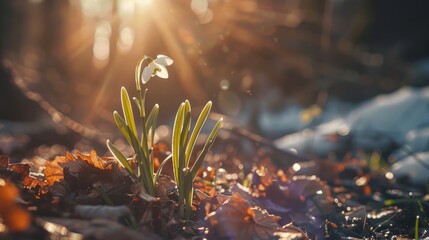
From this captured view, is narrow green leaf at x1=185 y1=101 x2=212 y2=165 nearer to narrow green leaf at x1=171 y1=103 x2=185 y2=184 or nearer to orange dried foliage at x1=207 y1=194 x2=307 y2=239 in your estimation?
narrow green leaf at x1=171 y1=103 x2=185 y2=184

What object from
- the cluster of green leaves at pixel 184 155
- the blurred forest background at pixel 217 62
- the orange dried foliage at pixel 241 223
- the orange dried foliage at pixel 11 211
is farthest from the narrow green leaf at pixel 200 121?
the blurred forest background at pixel 217 62

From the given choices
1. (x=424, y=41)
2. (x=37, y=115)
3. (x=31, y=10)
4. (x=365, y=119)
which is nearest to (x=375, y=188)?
(x=365, y=119)

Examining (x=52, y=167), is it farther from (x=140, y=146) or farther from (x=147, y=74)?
(x=147, y=74)

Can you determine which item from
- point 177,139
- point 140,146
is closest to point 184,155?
point 177,139

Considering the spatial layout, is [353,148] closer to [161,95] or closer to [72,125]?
[72,125]

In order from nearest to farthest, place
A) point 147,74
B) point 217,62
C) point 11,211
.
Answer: point 11,211, point 147,74, point 217,62

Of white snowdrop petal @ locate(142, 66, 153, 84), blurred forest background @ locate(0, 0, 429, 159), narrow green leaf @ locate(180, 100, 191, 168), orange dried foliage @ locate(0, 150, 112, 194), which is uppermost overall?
blurred forest background @ locate(0, 0, 429, 159)

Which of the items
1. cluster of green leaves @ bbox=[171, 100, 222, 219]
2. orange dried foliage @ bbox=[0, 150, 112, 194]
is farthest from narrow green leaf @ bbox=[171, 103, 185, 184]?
orange dried foliage @ bbox=[0, 150, 112, 194]

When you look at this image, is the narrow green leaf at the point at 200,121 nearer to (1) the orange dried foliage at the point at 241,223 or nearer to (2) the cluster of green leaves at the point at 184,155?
(2) the cluster of green leaves at the point at 184,155
